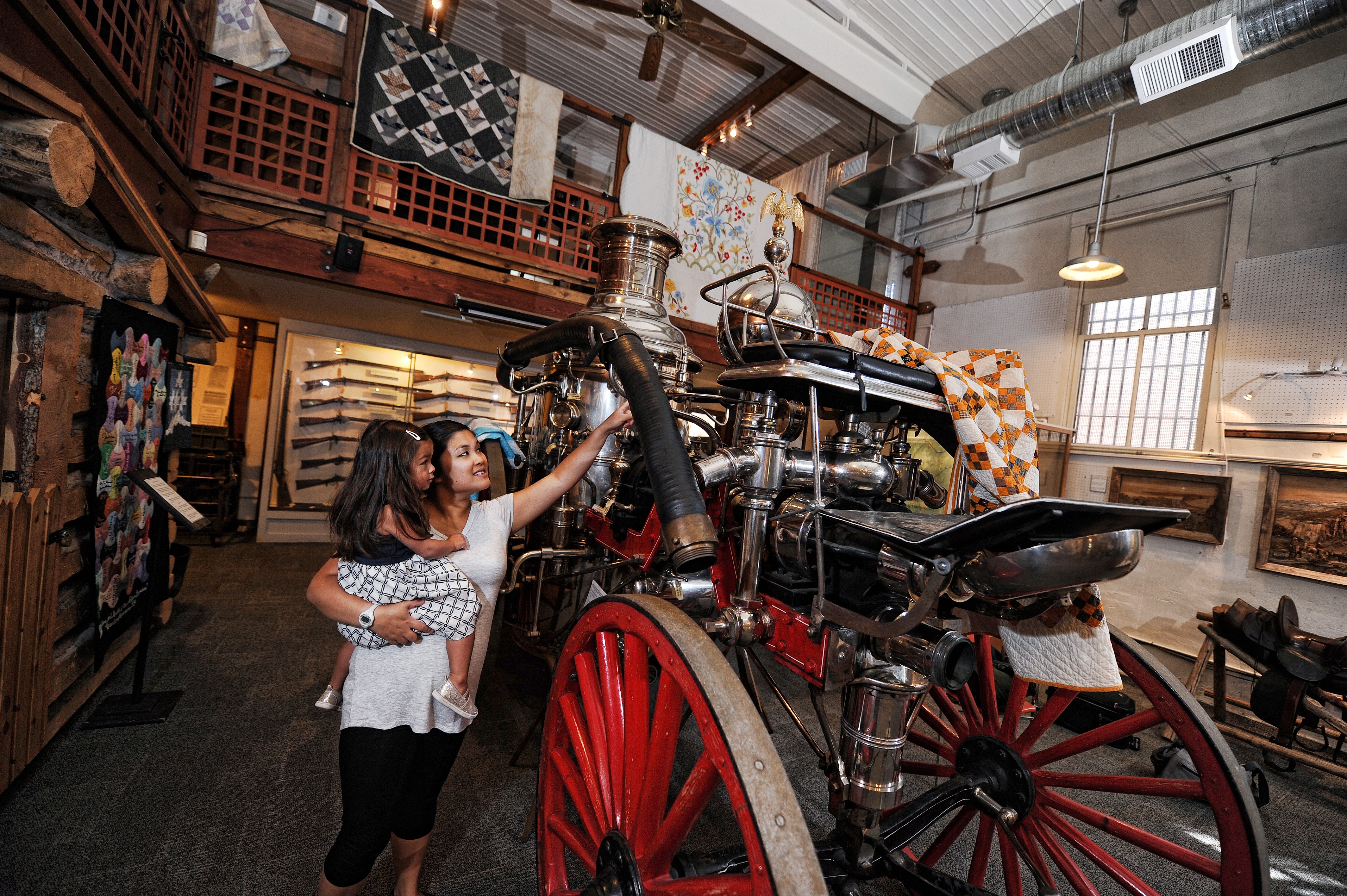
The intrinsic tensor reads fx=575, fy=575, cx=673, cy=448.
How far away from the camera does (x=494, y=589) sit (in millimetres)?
1736

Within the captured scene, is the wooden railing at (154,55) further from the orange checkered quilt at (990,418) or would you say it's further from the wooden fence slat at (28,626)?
the orange checkered quilt at (990,418)

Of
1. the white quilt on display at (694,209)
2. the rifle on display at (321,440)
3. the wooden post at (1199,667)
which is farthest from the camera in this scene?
the rifle on display at (321,440)

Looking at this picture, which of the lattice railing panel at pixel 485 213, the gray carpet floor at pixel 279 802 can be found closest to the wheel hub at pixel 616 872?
the gray carpet floor at pixel 279 802

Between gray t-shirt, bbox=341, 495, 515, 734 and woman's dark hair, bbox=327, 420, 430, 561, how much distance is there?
189mm

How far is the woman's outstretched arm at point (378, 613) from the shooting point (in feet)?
4.58

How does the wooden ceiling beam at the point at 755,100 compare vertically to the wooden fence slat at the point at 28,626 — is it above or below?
above

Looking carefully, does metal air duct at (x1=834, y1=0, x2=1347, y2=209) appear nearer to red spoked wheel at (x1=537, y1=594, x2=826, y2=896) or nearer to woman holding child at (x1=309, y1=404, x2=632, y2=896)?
red spoked wheel at (x1=537, y1=594, x2=826, y2=896)

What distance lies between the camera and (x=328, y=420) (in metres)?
6.88

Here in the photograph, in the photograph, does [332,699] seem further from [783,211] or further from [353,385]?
[353,385]

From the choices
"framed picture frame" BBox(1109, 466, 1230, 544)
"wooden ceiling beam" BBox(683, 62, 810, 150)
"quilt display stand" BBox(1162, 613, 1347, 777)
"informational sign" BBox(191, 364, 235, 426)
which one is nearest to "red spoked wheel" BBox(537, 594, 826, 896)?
"quilt display stand" BBox(1162, 613, 1347, 777)

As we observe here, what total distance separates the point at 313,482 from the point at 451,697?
6.51m

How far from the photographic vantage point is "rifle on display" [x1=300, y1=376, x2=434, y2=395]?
22.3 feet

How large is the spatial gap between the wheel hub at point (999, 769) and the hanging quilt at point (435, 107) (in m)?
4.87

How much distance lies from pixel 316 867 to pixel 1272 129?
29.9 feet
